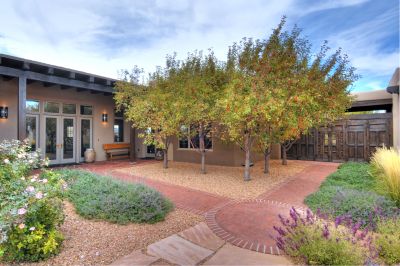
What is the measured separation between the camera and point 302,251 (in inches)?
104

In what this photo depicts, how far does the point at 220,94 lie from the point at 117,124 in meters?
8.05

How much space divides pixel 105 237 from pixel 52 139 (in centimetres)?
889

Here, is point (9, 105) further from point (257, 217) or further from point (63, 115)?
point (257, 217)

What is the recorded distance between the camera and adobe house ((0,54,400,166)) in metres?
8.85

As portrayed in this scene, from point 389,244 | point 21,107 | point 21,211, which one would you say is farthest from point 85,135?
point 389,244

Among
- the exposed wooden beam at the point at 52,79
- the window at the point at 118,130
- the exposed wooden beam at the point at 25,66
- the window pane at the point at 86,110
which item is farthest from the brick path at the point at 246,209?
the window at the point at 118,130

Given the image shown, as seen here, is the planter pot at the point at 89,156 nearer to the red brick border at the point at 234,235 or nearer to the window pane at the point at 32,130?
the window pane at the point at 32,130

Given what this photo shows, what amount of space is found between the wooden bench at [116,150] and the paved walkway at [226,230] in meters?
7.34

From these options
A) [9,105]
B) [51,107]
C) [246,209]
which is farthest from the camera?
[51,107]

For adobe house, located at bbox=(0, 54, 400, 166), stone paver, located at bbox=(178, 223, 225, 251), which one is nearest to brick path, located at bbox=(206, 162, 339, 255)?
stone paver, located at bbox=(178, 223, 225, 251)

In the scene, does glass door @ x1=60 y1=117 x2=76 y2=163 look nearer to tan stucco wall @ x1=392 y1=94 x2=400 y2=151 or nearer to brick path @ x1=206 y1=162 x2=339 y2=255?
brick path @ x1=206 y1=162 x2=339 y2=255

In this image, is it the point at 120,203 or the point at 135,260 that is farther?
the point at 120,203

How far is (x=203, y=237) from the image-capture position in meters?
3.50

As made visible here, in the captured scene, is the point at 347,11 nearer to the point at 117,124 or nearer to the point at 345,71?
the point at 345,71
